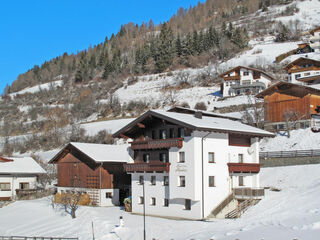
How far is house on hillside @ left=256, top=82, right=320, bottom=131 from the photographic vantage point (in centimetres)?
5566

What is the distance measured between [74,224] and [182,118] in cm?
1327

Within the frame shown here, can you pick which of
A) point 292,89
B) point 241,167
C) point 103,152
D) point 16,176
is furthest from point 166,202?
point 292,89

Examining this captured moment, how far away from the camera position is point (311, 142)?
49.3 metres

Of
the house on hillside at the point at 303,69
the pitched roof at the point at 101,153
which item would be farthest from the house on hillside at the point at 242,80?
the pitched roof at the point at 101,153

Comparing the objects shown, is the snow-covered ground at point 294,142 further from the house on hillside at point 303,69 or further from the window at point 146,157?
the house on hillside at point 303,69

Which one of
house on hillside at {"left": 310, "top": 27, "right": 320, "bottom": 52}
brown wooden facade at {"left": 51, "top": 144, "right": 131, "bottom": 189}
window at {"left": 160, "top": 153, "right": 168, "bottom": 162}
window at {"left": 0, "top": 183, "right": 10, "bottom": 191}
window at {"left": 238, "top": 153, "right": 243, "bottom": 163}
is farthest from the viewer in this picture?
house on hillside at {"left": 310, "top": 27, "right": 320, "bottom": 52}

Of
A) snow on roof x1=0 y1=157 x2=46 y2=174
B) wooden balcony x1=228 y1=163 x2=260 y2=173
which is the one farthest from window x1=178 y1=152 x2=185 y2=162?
snow on roof x1=0 y1=157 x2=46 y2=174

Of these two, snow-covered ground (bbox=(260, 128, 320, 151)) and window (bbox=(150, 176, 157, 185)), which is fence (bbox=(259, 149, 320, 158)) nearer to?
snow-covered ground (bbox=(260, 128, 320, 151))

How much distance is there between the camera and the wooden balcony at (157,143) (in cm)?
3525

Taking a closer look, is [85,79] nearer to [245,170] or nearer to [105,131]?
[105,131]

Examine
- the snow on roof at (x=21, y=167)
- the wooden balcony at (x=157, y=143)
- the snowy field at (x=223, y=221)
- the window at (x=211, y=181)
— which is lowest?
the snowy field at (x=223, y=221)

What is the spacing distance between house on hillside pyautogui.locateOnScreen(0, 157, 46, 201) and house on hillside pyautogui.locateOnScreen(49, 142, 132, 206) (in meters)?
6.99

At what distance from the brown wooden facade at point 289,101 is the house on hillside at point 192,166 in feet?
63.2

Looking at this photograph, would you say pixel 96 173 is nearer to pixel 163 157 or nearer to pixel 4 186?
pixel 163 157
